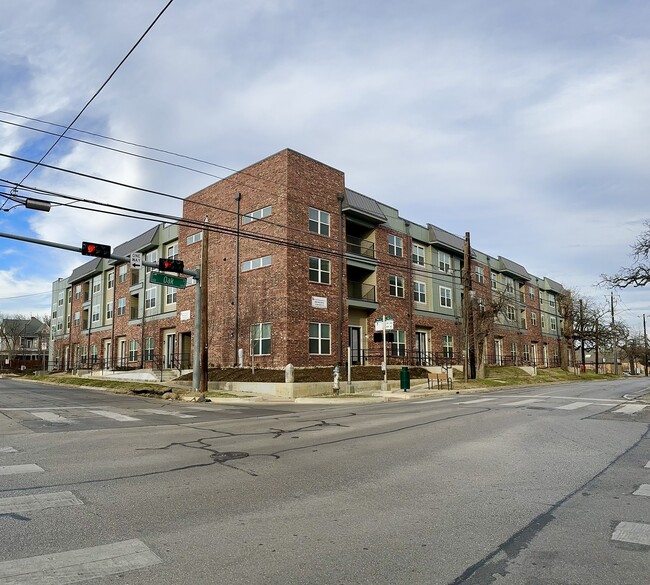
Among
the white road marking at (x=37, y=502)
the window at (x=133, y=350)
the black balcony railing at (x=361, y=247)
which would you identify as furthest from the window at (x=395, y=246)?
the white road marking at (x=37, y=502)

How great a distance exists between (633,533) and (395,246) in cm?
3299

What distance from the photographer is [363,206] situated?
33969 mm

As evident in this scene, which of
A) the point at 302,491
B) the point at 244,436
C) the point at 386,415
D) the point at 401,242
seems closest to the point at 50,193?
the point at 244,436

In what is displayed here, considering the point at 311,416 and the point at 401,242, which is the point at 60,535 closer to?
the point at 311,416

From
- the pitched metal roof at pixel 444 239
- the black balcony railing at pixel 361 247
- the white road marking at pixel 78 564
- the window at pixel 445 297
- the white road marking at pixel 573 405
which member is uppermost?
the pitched metal roof at pixel 444 239

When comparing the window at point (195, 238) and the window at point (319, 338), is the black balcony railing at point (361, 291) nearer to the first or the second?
the window at point (319, 338)

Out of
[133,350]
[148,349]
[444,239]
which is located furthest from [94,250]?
[444,239]

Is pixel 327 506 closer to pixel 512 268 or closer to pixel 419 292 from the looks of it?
pixel 419 292

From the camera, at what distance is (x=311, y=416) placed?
15.3m

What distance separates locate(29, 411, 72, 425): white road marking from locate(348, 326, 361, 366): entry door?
20.6 meters

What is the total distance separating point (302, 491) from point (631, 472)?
15.8 ft

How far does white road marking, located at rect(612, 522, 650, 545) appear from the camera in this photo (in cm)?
478

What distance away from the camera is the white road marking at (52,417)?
13.5m

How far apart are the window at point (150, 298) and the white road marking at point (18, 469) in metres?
36.7
